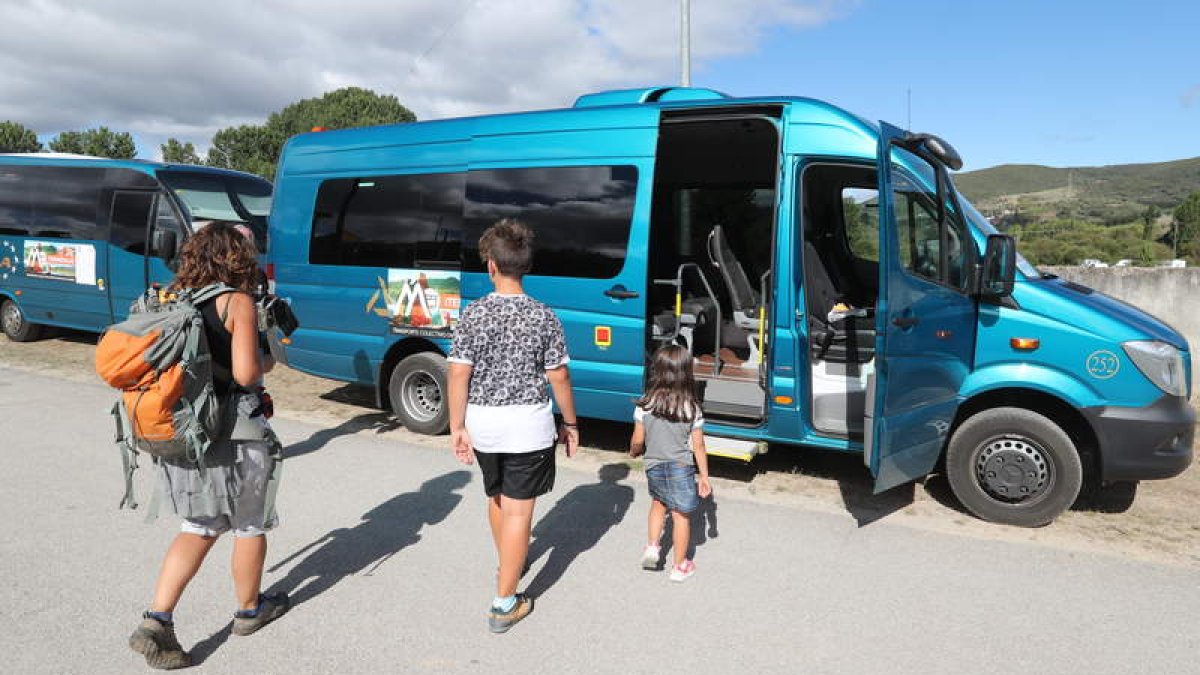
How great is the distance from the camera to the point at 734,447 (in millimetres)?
5152

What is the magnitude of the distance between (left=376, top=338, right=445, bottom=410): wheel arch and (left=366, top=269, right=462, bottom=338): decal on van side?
4.9 inches

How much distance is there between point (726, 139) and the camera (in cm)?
710

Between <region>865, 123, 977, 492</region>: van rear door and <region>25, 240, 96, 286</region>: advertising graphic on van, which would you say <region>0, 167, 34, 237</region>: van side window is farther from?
<region>865, 123, 977, 492</region>: van rear door

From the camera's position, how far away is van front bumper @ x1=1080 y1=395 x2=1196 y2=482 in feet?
14.5

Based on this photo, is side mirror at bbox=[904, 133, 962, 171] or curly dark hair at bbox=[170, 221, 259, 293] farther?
side mirror at bbox=[904, 133, 962, 171]

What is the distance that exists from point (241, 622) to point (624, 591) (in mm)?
1717

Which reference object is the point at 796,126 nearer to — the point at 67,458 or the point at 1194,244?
the point at 67,458

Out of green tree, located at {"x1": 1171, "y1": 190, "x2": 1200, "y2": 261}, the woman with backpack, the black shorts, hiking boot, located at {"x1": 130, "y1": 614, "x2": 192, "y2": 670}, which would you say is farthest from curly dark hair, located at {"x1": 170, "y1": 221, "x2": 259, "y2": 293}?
green tree, located at {"x1": 1171, "y1": 190, "x2": 1200, "y2": 261}

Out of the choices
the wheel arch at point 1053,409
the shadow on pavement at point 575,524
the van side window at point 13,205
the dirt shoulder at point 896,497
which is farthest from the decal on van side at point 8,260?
the wheel arch at point 1053,409

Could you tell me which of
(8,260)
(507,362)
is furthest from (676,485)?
A: (8,260)

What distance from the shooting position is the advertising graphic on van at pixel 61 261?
34.7 feet

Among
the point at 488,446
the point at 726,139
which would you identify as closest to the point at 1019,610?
the point at 488,446

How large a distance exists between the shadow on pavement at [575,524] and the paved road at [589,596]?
2 cm

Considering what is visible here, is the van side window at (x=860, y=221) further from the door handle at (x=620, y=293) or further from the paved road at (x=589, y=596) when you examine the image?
the paved road at (x=589, y=596)
